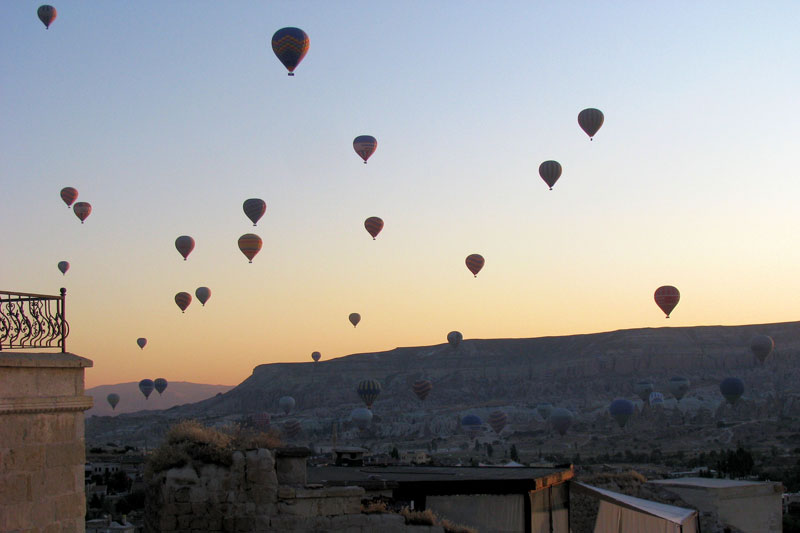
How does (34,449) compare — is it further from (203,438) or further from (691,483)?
(691,483)

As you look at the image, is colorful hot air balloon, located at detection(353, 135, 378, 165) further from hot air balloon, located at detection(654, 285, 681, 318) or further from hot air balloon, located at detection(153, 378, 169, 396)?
hot air balloon, located at detection(153, 378, 169, 396)

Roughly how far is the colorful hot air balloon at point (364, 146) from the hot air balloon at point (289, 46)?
922 cm

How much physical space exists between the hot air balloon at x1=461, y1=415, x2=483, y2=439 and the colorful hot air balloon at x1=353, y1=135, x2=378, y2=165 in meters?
69.2

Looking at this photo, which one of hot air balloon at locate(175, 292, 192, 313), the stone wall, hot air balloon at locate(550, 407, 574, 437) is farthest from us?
hot air balloon at locate(550, 407, 574, 437)

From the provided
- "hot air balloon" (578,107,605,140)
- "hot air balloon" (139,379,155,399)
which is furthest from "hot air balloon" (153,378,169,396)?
"hot air balloon" (578,107,605,140)

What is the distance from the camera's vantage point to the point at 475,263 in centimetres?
6975

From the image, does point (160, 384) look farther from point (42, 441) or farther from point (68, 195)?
point (42, 441)

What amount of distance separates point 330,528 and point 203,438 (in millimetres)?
2072

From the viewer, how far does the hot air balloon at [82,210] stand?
2275 inches

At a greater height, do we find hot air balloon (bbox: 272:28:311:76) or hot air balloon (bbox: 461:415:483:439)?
hot air balloon (bbox: 272:28:311:76)

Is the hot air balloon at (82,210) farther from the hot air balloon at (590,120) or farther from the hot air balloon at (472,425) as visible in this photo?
the hot air balloon at (472,425)

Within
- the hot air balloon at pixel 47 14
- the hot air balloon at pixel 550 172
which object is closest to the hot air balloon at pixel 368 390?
the hot air balloon at pixel 550 172

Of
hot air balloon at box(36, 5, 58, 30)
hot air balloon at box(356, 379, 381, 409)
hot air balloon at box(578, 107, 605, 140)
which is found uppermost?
hot air balloon at box(36, 5, 58, 30)

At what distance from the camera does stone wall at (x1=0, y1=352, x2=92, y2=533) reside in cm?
1006
